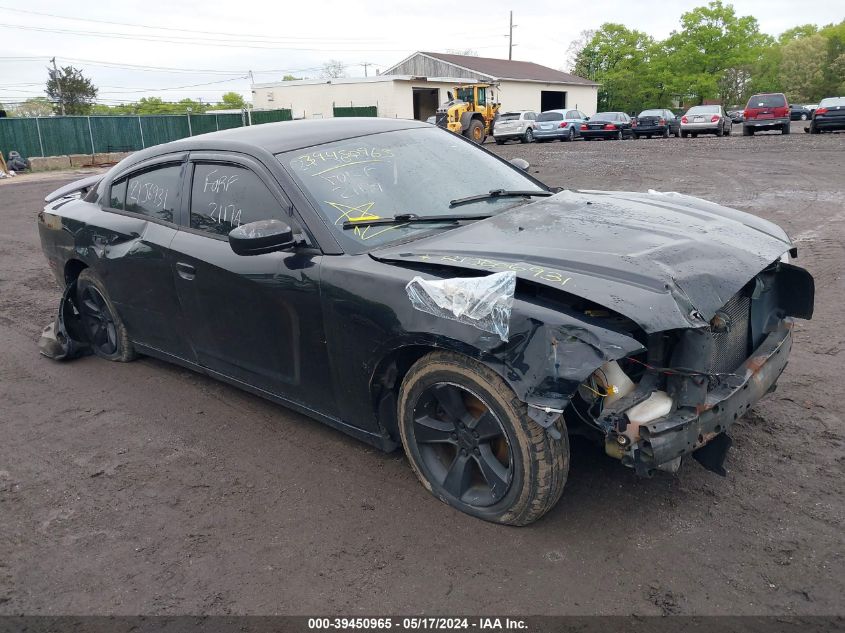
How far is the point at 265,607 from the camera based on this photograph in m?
2.61

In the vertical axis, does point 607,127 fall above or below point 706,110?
below

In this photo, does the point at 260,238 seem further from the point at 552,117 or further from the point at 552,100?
the point at 552,100

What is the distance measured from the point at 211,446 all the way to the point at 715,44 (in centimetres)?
7275

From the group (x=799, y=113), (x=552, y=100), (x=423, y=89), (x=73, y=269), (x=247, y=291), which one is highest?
(x=423, y=89)

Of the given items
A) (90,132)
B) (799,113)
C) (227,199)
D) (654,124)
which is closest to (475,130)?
(654,124)

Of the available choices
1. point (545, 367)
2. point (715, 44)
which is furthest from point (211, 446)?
point (715, 44)

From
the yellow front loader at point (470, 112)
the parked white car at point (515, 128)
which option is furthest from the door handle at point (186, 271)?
the parked white car at point (515, 128)

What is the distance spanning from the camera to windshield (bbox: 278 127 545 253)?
3.45m

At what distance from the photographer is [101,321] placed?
17.2ft

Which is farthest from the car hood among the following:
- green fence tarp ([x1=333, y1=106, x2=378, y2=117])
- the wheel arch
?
green fence tarp ([x1=333, y1=106, x2=378, y2=117])

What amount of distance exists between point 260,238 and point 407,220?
769mm

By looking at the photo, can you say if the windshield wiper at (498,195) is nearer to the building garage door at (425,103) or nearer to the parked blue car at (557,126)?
the parked blue car at (557,126)

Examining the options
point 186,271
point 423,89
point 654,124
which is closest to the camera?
point 186,271

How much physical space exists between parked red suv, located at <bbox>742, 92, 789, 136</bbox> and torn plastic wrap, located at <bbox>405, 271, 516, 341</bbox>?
28503 mm
